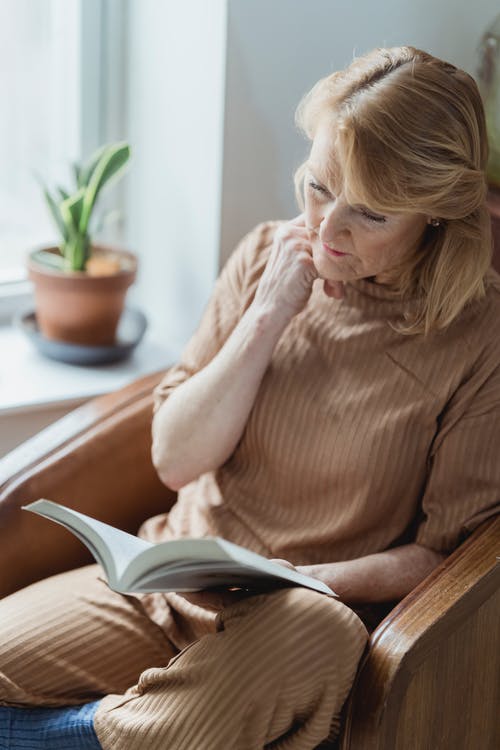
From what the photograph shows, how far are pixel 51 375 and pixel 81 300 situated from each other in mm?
144

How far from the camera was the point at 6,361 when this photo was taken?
2.08 m

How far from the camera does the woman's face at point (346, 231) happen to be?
56.1 inches

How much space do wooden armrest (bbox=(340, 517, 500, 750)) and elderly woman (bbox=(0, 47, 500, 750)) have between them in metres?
0.04

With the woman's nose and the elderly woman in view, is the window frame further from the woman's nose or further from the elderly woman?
the woman's nose

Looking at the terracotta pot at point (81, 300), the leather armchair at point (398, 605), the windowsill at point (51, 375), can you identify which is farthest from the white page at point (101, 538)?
the terracotta pot at point (81, 300)

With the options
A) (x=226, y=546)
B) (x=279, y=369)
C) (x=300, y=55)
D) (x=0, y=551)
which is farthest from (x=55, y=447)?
(x=300, y=55)

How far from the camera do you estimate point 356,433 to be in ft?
5.01

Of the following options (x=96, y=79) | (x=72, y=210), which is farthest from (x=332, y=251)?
(x=96, y=79)

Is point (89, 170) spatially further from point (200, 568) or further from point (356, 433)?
point (200, 568)

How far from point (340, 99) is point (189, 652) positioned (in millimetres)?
688

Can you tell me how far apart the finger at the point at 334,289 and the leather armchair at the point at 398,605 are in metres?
0.36

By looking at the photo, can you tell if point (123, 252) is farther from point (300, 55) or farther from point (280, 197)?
point (300, 55)

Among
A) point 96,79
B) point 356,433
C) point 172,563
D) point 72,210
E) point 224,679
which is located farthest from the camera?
point 96,79

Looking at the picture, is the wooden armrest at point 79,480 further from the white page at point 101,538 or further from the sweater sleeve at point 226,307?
the white page at point 101,538
